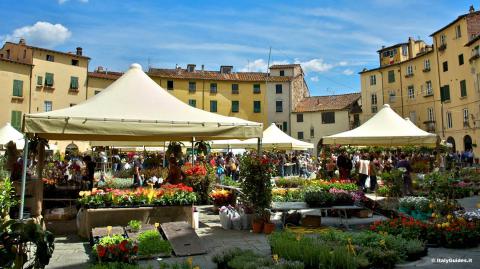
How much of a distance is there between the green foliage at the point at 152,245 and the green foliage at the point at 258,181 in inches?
Result: 96.6

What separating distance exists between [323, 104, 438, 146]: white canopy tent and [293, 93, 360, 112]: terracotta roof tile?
130ft

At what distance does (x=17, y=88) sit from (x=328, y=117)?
3750 cm

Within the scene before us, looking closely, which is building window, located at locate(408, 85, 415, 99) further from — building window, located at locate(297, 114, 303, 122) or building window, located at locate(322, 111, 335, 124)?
building window, located at locate(297, 114, 303, 122)

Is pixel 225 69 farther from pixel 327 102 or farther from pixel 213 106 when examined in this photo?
pixel 327 102

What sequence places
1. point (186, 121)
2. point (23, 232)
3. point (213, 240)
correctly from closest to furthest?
point (23, 232), point (213, 240), point (186, 121)

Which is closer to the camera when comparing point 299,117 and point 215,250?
point 215,250

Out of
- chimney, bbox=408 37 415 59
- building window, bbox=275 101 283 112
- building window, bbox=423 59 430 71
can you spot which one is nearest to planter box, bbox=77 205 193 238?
building window, bbox=423 59 430 71

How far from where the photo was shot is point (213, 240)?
25.7 ft

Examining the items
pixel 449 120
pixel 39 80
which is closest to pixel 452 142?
pixel 449 120

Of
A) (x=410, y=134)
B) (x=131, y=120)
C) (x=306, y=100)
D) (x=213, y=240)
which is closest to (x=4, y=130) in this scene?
(x=131, y=120)

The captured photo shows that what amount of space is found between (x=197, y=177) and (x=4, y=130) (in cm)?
1090

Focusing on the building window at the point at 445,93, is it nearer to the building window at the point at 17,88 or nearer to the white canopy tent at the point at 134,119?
the white canopy tent at the point at 134,119

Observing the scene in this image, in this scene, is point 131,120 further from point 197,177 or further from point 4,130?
point 4,130

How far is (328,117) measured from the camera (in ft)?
179
